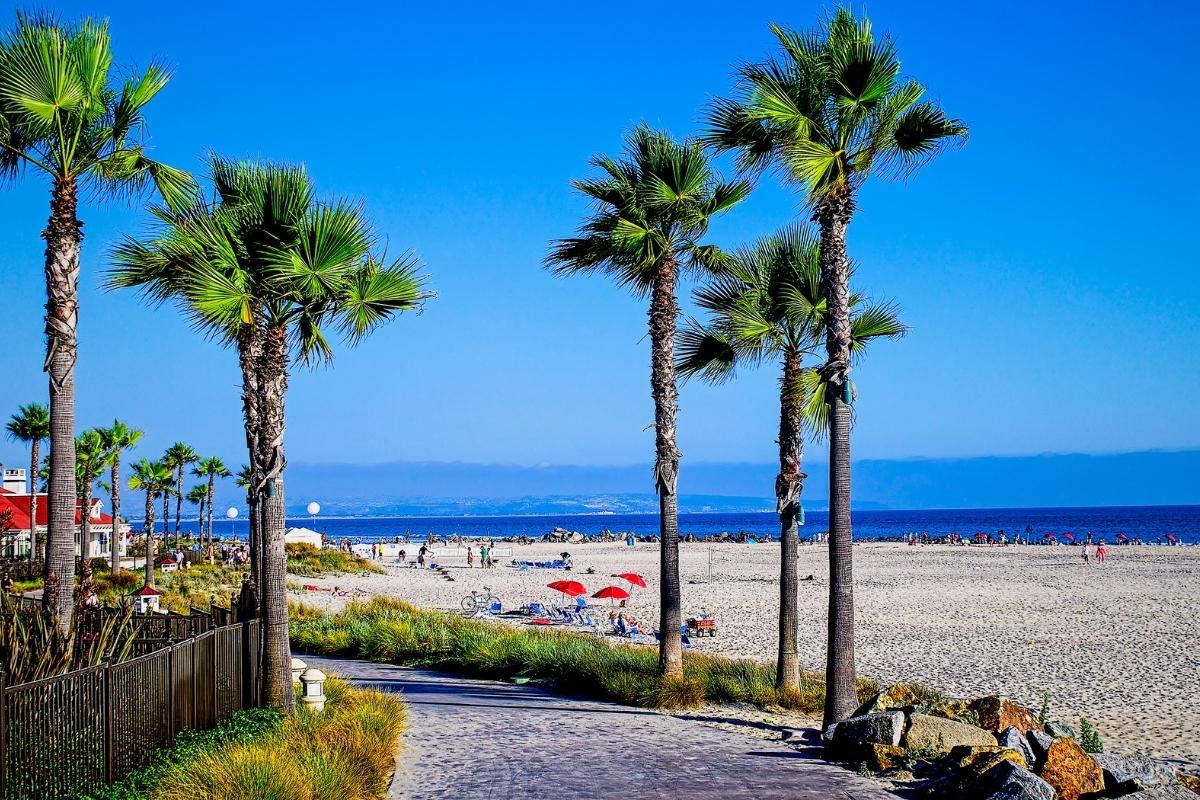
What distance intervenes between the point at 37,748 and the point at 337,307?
7.30 meters

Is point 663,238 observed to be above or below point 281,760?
above

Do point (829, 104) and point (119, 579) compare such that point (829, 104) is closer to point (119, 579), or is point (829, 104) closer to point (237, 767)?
point (237, 767)

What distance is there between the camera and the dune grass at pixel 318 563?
53.6 metres

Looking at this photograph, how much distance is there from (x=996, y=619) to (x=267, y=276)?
26190mm

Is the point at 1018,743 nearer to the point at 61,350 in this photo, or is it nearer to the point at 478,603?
the point at 61,350

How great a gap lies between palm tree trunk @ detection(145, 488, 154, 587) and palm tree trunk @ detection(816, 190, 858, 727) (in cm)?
2356

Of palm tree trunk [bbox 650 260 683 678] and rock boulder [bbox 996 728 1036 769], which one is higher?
palm tree trunk [bbox 650 260 683 678]

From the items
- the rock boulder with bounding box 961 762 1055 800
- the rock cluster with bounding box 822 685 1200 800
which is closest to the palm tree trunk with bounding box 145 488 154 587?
the rock cluster with bounding box 822 685 1200 800

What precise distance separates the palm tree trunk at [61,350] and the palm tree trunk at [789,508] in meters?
9.67

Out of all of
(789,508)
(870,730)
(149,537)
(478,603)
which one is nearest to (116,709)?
(870,730)

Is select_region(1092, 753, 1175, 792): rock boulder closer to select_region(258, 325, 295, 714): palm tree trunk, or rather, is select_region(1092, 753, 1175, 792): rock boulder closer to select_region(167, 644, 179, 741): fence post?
select_region(167, 644, 179, 741): fence post

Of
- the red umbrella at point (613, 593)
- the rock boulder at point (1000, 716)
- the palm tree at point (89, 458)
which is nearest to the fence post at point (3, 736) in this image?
the rock boulder at point (1000, 716)

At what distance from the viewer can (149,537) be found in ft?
127

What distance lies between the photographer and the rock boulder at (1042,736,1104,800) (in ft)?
31.0
